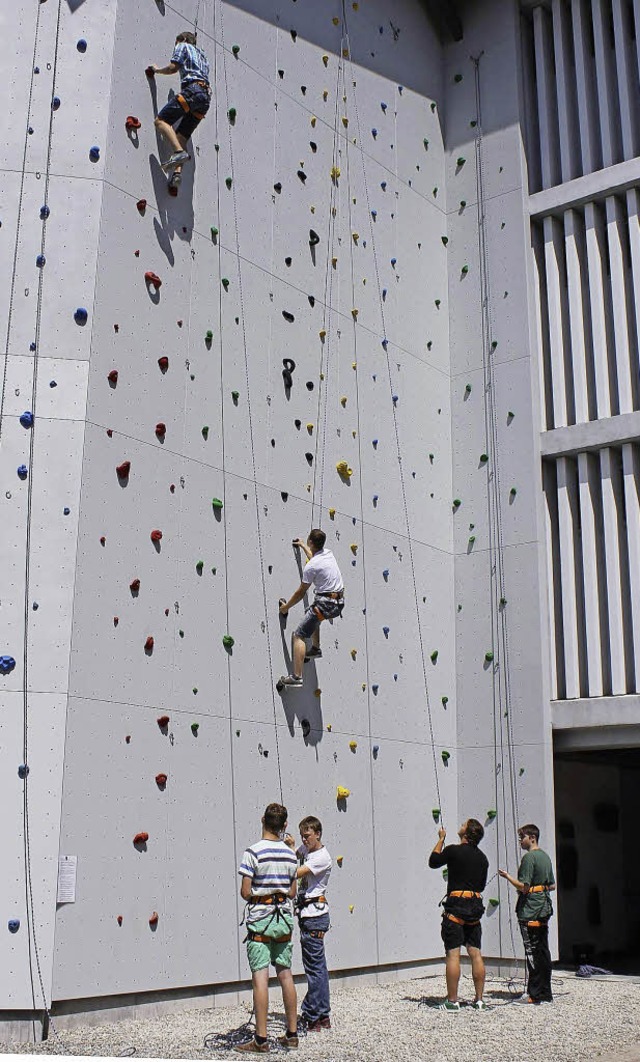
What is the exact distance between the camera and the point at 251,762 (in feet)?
30.4

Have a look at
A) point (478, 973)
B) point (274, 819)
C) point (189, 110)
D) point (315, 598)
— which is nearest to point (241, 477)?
point (315, 598)

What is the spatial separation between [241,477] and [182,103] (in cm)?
306

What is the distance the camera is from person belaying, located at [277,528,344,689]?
973 centimetres

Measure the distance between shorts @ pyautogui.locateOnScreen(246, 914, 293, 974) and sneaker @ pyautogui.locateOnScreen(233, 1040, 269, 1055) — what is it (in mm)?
449

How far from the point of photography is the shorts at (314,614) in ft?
32.2

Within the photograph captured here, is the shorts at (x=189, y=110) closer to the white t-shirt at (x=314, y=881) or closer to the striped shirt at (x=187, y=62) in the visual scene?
the striped shirt at (x=187, y=62)

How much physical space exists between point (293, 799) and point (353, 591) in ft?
7.08

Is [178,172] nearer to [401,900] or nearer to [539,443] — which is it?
[539,443]

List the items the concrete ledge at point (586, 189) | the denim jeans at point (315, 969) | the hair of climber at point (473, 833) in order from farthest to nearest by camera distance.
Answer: the concrete ledge at point (586, 189) → the hair of climber at point (473, 833) → the denim jeans at point (315, 969)

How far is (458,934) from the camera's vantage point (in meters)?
8.62

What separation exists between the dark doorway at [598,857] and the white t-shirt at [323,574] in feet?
14.5

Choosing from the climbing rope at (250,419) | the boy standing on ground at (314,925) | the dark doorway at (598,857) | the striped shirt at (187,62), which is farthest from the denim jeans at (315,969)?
the striped shirt at (187,62)

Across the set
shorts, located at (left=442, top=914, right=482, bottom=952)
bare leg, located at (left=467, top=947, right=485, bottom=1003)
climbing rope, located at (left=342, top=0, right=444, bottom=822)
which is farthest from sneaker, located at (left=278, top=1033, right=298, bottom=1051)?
climbing rope, located at (left=342, top=0, right=444, bottom=822)

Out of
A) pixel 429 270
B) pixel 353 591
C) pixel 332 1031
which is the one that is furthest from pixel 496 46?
pixel 332 1031
